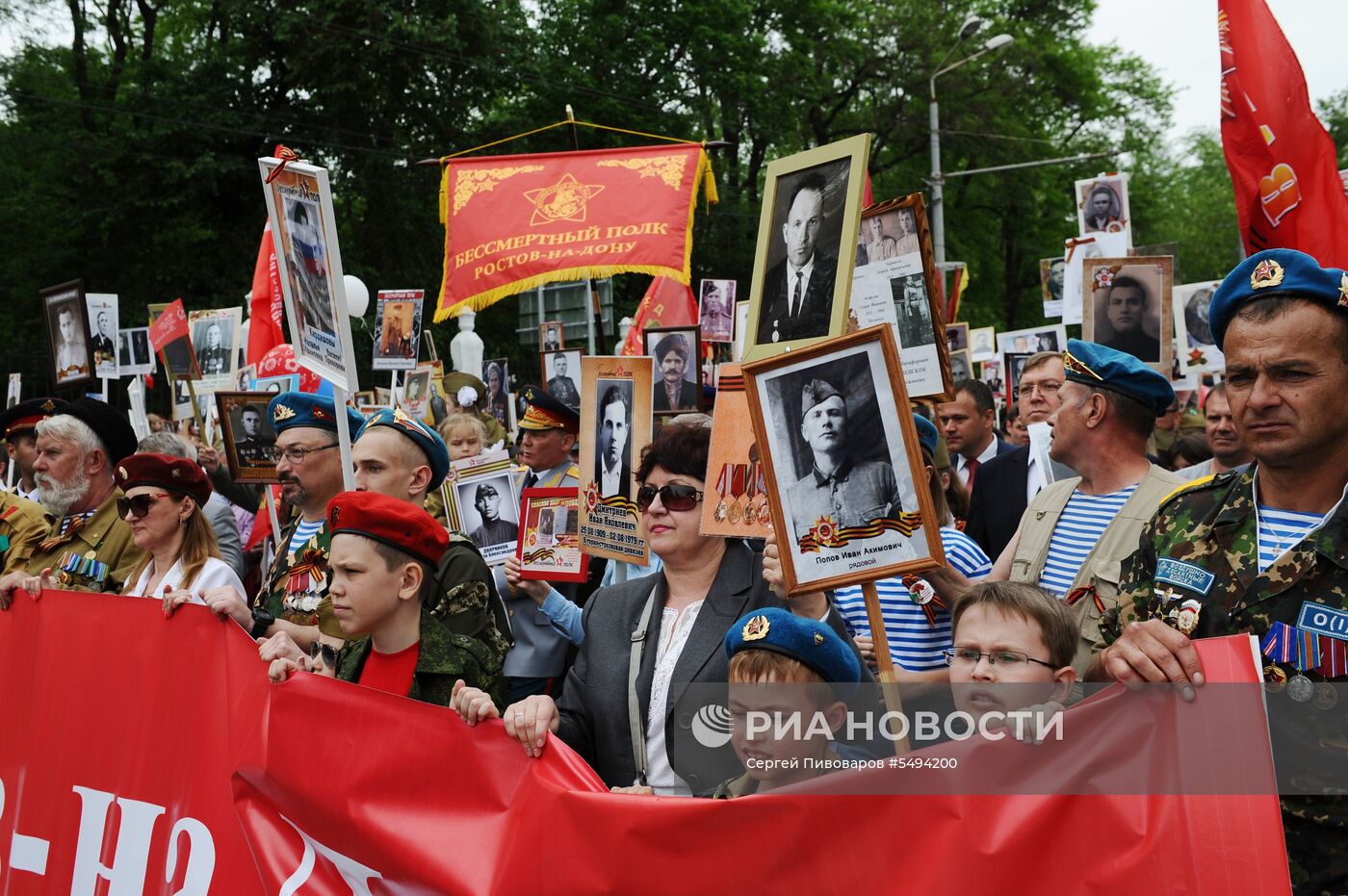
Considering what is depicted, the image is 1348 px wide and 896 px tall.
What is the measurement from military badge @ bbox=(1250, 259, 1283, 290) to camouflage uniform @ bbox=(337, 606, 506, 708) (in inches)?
84.3

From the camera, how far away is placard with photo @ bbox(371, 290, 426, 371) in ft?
44.1

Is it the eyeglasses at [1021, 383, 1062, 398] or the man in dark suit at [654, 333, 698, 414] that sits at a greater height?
the man in dark suit at [654, 333, 698, 414]

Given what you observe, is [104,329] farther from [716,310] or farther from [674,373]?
[674,373]

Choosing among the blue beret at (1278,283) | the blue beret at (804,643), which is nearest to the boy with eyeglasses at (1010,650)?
the blue beret at (804,643)

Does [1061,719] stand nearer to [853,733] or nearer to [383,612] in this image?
[853,733]

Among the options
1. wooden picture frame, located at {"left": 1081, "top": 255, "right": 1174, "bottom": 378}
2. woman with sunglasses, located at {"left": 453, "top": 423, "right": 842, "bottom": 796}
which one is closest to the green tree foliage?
wooden picture frame, located at {"left": 1081, "top": 255, "right": 1174, "bottom": 378}

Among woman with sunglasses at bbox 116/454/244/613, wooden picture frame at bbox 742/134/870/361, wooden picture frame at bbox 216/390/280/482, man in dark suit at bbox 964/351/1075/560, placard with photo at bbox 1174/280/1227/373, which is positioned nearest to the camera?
wooden picture frame at bbox 742/134/870/361

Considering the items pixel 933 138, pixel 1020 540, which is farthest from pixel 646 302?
pixel 933 138

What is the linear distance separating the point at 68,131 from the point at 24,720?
29.9m

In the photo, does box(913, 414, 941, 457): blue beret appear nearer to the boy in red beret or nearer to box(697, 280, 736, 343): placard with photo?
the boy in red beret

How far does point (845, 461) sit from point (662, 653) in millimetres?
797

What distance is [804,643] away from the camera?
298 centimetres

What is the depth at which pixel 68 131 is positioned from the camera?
3036 centimetres

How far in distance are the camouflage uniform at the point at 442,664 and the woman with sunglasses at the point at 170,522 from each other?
991 mm
